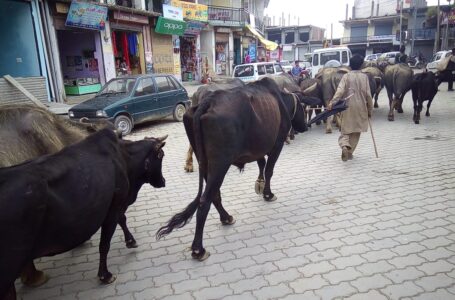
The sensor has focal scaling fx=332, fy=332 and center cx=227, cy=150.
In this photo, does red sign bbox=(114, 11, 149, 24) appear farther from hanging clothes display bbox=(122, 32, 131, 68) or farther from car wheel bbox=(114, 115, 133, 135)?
car wheel bbox=(114, 115, 133, 135)

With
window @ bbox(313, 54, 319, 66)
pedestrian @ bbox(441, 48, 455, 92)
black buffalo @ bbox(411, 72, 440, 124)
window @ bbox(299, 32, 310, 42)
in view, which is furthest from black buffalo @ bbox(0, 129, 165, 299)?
window @ bbox(299, 32, 310, 42)

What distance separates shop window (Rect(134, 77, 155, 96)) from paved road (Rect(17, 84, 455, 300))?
443 centimetres

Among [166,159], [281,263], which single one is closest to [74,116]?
[166,159]

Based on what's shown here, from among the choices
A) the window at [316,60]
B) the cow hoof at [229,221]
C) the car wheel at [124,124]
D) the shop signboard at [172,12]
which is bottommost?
the cow hoof at [229,221]

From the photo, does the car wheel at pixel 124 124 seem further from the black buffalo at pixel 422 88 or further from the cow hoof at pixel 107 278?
the black buffalo at pixel 422 88

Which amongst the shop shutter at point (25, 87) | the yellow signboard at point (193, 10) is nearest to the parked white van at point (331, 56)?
the yellow signboard at point (193, 10)

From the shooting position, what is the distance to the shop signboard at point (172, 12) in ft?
56.4

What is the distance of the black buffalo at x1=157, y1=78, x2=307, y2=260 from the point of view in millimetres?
3248

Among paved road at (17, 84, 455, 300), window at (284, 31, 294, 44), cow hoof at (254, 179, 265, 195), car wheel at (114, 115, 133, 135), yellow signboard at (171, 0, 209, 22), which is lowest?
paved road at (17, 84, 455, 300)

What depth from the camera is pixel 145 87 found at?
980 cm

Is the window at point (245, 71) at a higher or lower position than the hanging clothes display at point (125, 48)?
lower

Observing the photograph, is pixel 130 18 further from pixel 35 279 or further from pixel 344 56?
pixel 35 279

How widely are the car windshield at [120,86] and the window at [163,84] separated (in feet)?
2.69

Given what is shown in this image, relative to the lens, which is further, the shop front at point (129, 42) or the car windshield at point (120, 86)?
the shop front at point (129, 42)
